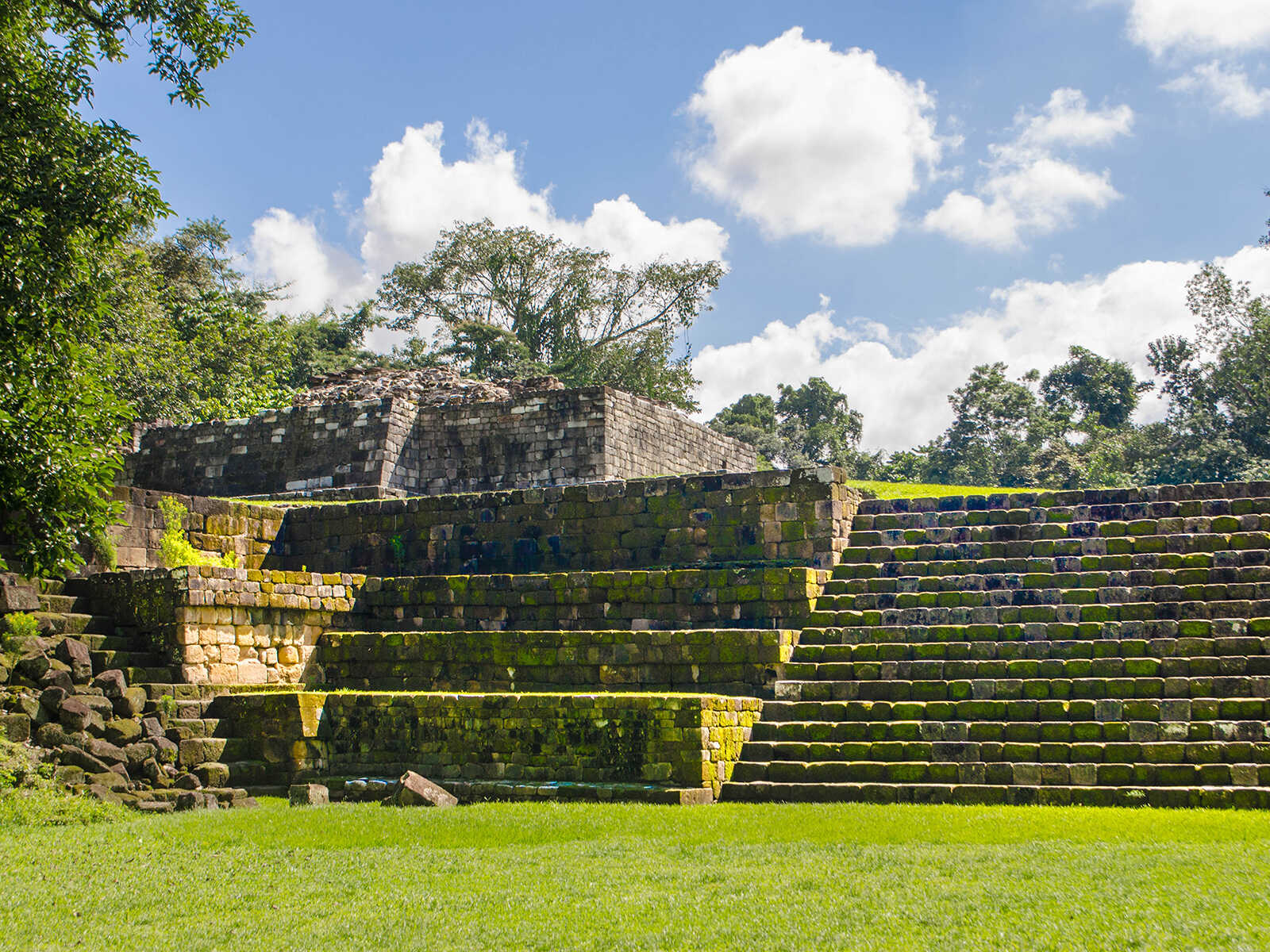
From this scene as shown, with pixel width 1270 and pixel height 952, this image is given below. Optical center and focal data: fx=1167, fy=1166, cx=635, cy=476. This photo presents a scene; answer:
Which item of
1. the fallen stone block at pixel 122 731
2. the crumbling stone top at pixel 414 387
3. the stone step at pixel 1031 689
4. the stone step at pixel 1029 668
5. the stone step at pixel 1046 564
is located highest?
the crumbling stone top at pixel 414 387

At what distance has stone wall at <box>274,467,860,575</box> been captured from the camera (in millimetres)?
12016

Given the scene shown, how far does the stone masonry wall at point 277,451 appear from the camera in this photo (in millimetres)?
17797

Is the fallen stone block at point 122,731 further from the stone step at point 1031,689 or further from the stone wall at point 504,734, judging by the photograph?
the stone step at point 1031,689

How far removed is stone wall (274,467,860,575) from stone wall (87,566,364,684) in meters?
2.50

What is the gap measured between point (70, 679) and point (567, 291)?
2465 cm

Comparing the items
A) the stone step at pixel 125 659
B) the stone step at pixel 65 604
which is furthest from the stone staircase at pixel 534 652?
the stone step at pixel 65 604

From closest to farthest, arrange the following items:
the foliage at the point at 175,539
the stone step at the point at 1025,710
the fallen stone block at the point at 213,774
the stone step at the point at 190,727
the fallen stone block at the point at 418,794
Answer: the stone step at the point at 1025,710
the fallen stone block at the point at 418,794
the fallen stone block at the point at 213,774
the stone step at the point at 190,727
the foliage at the point at 175,539

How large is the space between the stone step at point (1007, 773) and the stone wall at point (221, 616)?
16.1 ft

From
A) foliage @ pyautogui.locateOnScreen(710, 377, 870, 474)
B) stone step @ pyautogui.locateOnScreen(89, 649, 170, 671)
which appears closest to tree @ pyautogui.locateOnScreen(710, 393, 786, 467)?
foliage @ pyautogui.locateOnScreen(710, 377, 870, 474)

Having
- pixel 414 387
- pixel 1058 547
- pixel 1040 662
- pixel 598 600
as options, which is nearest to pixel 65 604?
pixel 598 600

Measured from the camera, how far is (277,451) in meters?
18.5

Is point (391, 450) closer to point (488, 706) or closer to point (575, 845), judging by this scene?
point (488, 706)

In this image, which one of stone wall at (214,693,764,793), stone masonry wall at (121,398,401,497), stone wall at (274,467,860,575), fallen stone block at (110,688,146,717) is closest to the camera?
stone wall at (214,693,764,793)

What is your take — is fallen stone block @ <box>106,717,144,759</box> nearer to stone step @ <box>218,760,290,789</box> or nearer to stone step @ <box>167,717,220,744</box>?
stone step @ <box>167,717,220,744</box>
